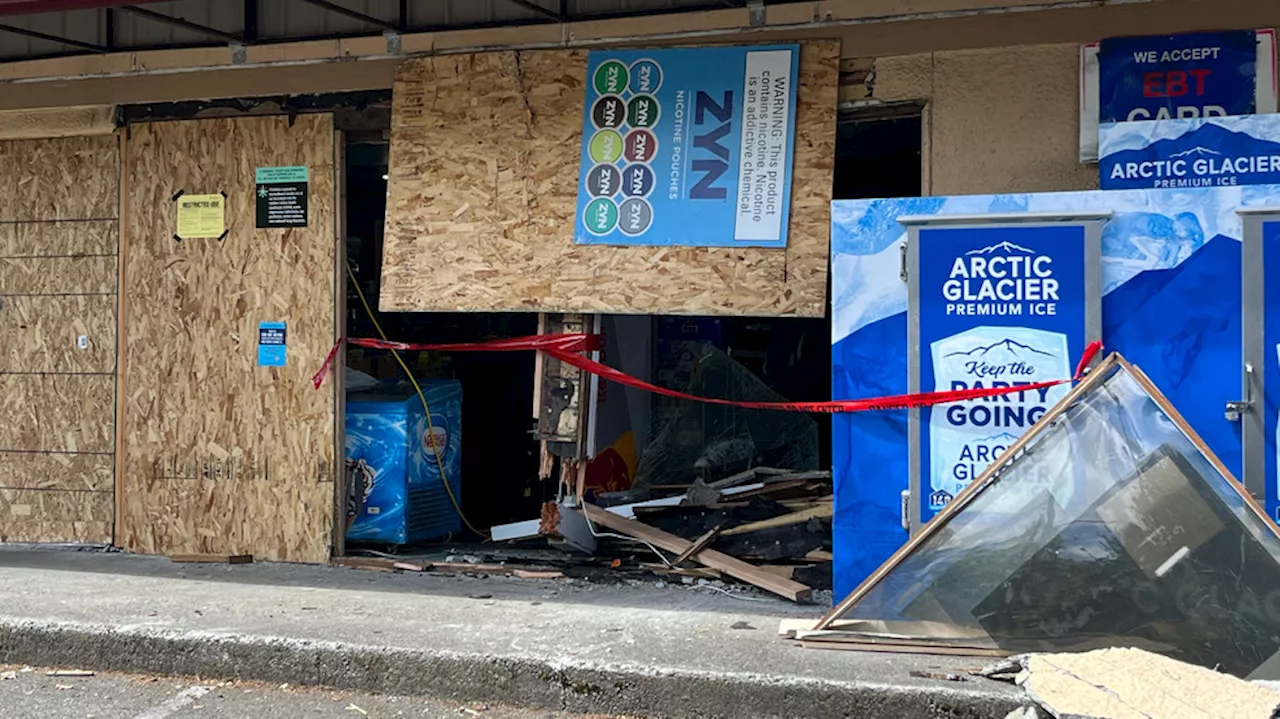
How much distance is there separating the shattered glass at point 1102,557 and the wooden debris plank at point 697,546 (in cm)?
200

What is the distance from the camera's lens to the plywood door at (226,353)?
26.9 ft

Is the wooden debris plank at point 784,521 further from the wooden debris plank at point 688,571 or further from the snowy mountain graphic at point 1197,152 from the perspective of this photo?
the snowy mountain graphic at point 1197,152

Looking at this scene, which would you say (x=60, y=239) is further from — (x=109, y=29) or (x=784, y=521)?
(x=784, y=521)

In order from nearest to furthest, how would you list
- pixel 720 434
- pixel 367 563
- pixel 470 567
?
pixel 470 567, pixel 367 563, pixel 720 434

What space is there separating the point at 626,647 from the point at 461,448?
420cm

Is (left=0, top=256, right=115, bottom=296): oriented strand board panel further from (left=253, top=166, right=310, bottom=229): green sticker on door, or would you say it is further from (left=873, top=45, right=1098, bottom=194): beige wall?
(left=873, top=45, right=1098, bottom=194): beige wall

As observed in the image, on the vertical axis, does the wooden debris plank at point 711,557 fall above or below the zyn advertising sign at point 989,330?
below

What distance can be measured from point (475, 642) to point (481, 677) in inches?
12.6

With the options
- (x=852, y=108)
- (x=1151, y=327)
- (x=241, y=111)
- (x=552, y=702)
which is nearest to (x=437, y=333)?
(x=241, y=111)

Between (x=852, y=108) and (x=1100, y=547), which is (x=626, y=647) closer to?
(x=1100, y=547)

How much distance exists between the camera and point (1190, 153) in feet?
20.9

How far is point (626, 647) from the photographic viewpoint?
19.2 feet

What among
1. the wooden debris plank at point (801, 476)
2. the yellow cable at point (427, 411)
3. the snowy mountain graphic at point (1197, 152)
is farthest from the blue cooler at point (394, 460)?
the snowy mountain graphic at point (1197, 152)

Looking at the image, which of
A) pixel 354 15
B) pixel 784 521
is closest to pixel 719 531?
pixel 784 521
